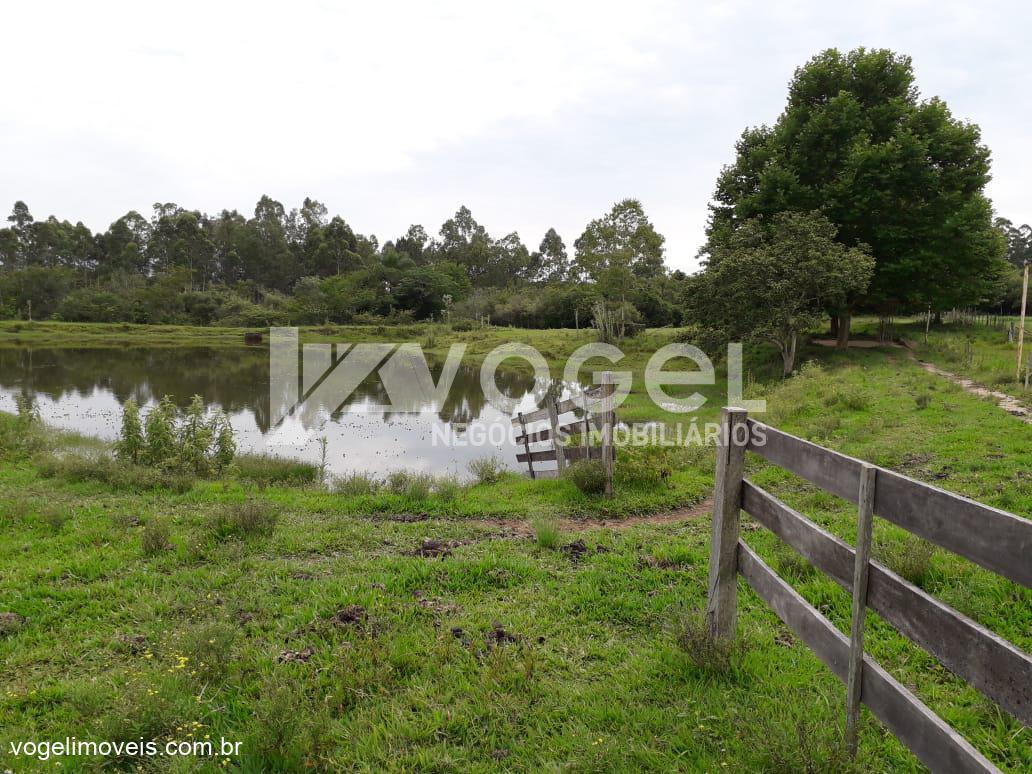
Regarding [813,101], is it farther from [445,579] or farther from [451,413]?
[445,579]

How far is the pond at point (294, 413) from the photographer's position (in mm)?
15148

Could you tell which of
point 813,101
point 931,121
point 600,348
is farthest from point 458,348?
point 931,121

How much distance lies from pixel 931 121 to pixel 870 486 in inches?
1194

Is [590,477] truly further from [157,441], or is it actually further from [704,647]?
[157,441]

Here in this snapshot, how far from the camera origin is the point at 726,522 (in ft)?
12.1

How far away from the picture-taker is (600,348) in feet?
128

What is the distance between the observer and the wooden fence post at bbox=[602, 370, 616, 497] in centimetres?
802

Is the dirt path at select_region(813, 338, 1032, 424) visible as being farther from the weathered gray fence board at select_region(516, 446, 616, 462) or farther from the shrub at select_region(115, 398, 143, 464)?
the shrub at select_region(115, 398, 143, 464)

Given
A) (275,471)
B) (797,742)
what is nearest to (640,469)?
(797,742)

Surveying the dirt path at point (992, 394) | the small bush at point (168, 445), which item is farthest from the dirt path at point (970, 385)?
the small bush at point (168, 445)

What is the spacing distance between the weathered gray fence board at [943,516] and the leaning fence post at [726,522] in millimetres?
556

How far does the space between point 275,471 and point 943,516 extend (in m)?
11.8

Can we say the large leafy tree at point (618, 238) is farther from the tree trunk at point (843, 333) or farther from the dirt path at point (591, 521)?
the dirt path at point (591, 521)

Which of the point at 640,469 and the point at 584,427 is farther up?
the point at 584,427
